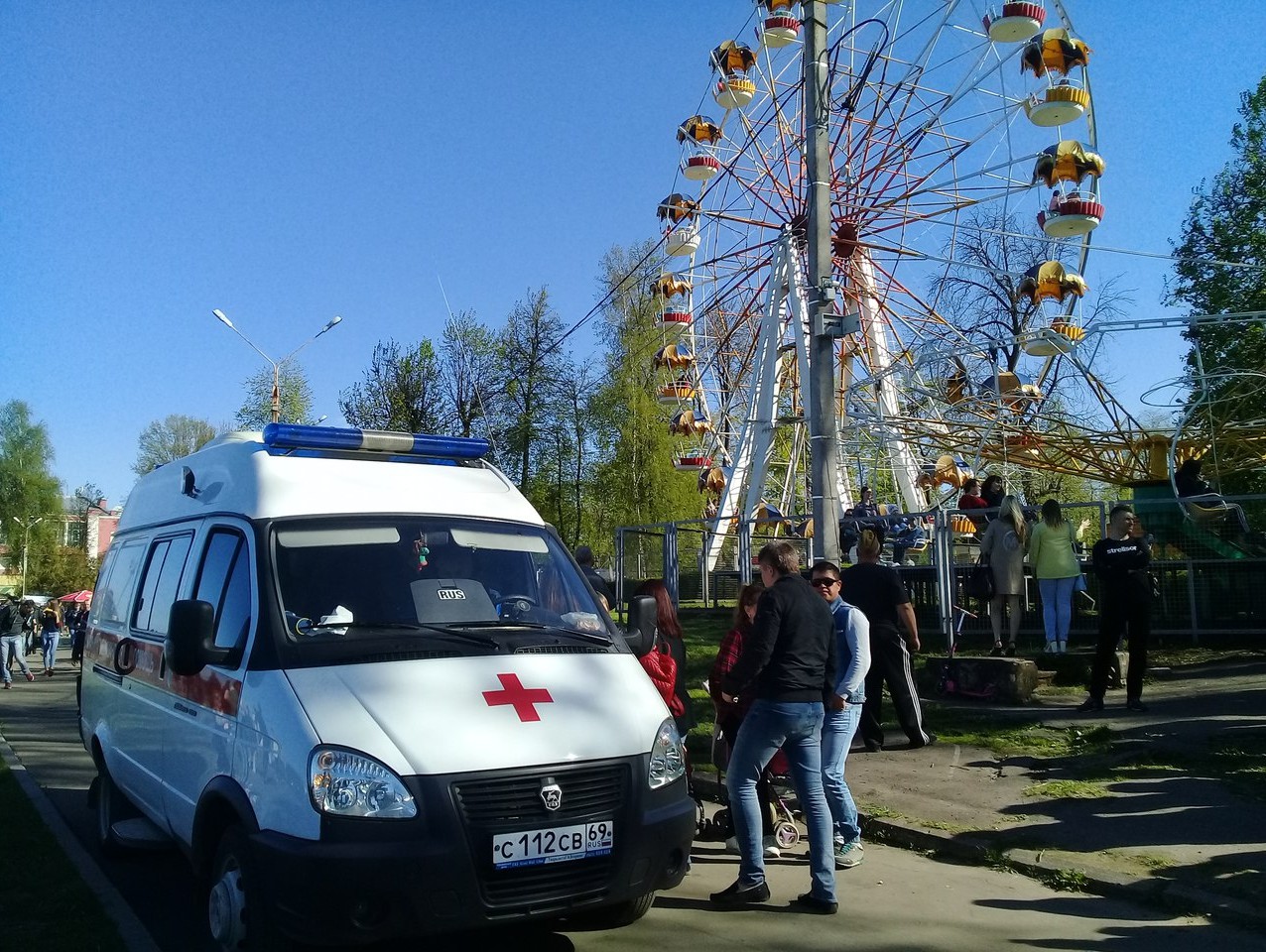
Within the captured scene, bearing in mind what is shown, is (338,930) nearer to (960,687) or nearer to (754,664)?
(754,664)

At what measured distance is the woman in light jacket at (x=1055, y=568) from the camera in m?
11.1

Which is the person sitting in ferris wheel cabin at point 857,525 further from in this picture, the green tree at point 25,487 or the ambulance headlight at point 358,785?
the green tree at point 25,487

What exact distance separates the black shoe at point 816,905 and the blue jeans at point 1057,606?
674cm

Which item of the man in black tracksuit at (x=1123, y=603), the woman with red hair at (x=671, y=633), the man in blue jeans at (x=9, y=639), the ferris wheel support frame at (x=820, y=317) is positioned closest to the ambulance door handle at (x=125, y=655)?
the woman with red hair at (x=671, y=633)

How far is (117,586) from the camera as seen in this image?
7473mm

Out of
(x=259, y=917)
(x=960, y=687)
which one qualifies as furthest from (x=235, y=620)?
(x=960, y=687)

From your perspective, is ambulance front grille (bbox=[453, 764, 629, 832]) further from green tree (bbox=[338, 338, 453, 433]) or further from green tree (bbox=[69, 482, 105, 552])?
green tree (bbox=[69, 482, 105, 552])

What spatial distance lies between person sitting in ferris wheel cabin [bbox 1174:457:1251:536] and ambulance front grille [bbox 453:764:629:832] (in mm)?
10332

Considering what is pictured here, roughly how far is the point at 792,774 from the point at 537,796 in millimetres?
1890

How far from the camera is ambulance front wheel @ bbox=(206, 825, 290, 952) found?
13.4 feet

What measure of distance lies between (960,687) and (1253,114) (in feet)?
128

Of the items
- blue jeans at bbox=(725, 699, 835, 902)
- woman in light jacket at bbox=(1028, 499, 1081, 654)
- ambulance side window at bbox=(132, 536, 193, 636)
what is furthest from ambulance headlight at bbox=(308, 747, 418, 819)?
woman in light jacket at bbox=(1028, 499, 1081, 654)

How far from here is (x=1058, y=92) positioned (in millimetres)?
17172

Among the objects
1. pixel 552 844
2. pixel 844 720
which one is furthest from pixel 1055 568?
pixel 552 844
